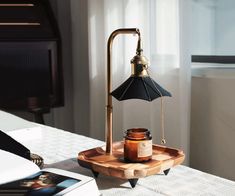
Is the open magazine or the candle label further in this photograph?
the candle label

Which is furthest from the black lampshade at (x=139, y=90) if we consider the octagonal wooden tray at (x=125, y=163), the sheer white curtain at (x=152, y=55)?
the sheer white curtain at (x=152, y=55)

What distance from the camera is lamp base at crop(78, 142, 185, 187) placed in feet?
2.51

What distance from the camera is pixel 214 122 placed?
1752 millimetres

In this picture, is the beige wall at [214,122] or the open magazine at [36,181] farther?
the beige wall at [214,122]

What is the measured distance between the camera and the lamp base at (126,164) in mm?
765

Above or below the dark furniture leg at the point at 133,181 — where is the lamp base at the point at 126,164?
above

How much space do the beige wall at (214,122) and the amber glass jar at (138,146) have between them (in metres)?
0.94

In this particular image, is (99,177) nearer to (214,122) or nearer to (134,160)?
(134,160)

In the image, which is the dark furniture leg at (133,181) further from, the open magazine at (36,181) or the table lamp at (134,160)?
the open magazine at (36,181)

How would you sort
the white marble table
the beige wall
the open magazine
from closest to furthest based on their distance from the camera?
the open magazine < the white marble table < the beige wall

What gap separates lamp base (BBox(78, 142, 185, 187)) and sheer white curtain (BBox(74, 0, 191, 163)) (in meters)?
0.87

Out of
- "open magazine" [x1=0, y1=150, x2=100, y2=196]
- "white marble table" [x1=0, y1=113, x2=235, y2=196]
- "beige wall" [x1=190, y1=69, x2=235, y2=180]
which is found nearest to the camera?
"open magazine" [x1=0, y1=150, x2=100, y2=196]

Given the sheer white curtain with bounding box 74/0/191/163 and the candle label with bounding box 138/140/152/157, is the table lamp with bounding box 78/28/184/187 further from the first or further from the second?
the sheer white curtain with bounding box 74/0/191/163

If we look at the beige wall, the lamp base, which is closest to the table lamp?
the lamp base
